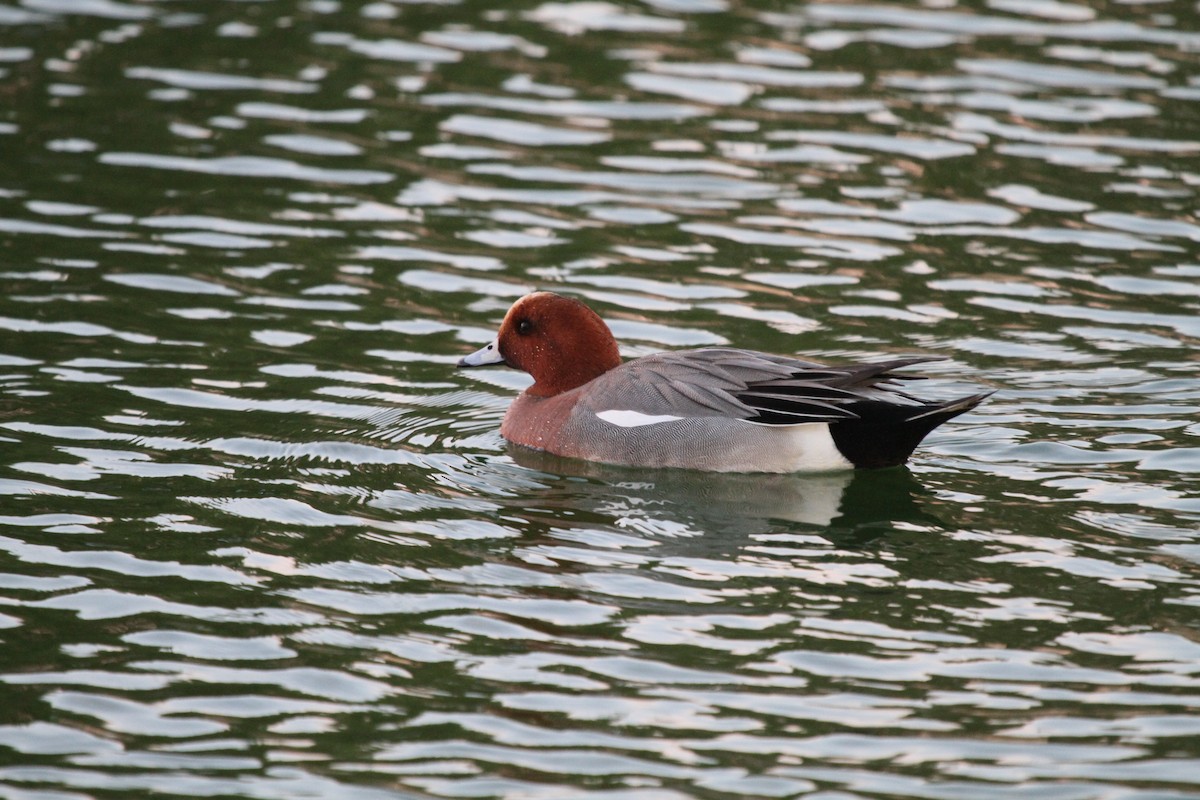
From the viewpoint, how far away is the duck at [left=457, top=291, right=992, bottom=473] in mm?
7469

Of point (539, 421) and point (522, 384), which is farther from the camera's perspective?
point (522, 384)

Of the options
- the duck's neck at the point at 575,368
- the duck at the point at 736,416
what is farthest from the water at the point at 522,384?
the duck's neck at the point at 575,368

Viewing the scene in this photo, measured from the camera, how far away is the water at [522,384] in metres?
5.20

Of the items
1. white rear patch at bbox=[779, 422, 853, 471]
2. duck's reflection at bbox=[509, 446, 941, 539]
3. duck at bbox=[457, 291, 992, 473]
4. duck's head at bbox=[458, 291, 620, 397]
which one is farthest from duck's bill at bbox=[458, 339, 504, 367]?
white rear patch at bbox=[779, 422, 853, 471]

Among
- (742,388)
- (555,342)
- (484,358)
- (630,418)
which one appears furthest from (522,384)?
(742,388)

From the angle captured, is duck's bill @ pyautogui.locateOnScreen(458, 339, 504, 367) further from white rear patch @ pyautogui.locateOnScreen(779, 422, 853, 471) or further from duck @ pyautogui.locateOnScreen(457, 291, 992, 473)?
white rear patch @ pyautogui.locateOnScreen(779, 422, 853, 471)

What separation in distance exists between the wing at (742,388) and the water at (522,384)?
0.34 metres

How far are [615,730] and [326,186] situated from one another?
711cm

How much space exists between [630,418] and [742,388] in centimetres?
56

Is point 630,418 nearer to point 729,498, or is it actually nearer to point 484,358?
point 729,498

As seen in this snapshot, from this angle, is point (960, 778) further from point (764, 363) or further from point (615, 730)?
point (764, 363)

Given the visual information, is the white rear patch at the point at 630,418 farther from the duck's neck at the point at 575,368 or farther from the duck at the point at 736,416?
the duck's neck at the point at 575,368

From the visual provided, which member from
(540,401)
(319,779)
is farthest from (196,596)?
(540,401)

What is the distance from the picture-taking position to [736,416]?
304 inches
